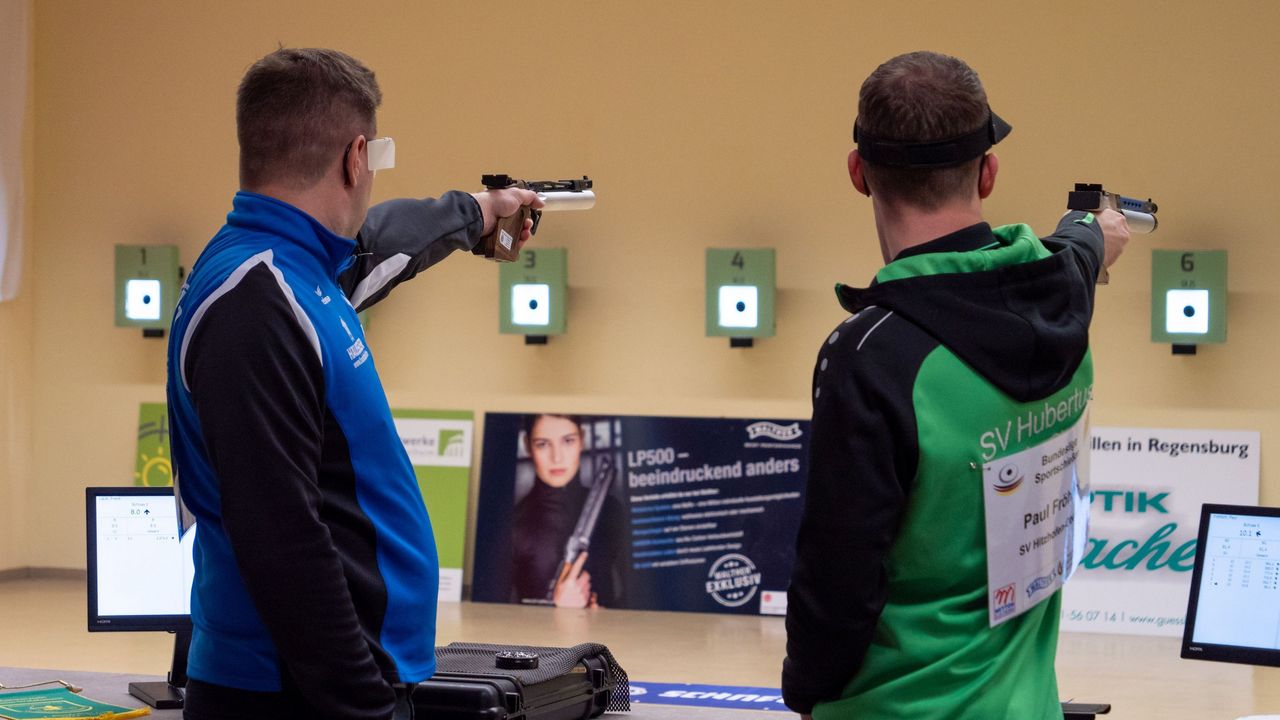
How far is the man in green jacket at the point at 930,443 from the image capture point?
1546mm

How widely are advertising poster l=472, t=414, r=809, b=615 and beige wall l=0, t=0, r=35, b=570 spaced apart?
2.54 m

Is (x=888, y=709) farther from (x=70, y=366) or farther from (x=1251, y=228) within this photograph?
(x=70, y=366)

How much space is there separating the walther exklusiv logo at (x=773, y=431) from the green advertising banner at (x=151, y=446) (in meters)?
2.92

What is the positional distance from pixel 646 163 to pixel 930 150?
5122 mm

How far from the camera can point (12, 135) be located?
23.7 ft

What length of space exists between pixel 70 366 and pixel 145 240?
0.77 m

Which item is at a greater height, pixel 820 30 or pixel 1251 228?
pixel 820 30

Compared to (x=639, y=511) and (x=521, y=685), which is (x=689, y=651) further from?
(x=521, y=685)

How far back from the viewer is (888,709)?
1597mm

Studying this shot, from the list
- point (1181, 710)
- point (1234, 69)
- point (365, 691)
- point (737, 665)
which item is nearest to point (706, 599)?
point (737, 665)

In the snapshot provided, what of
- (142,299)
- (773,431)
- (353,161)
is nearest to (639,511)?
(773,431)

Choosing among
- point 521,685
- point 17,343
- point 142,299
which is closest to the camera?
point 521,685

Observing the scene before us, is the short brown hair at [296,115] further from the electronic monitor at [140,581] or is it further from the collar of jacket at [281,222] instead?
the electronic monitor at [140,581]

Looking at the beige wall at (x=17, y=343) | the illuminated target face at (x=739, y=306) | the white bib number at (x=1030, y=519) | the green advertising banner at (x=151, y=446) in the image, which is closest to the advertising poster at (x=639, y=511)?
the illuminated target face at (x=739, y=306)
